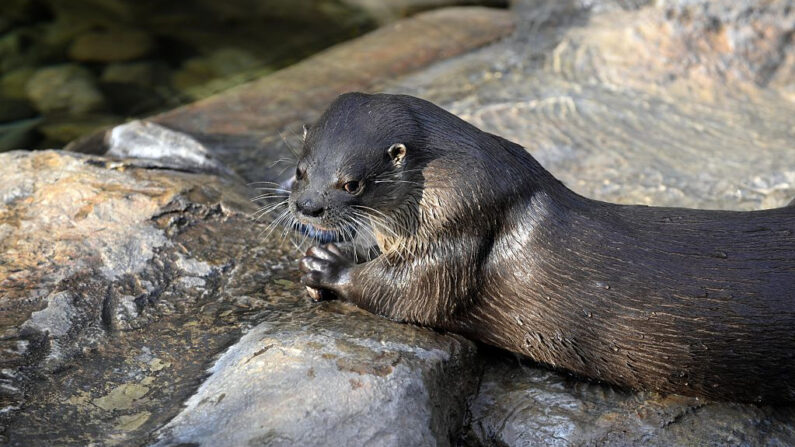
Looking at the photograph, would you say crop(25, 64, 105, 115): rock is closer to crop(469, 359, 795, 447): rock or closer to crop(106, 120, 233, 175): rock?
crop(106, 120, 233, 175): rock

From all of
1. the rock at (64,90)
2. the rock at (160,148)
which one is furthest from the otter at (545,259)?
the rock at (64,90)

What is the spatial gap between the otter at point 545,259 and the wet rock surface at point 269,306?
0.14 m

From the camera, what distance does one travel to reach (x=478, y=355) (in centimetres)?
339

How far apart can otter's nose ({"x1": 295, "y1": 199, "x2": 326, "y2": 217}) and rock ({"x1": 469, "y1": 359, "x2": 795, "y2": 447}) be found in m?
0.90

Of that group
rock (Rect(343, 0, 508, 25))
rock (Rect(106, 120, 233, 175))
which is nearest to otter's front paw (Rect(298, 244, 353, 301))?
rock (Rect(106, 120, 233, 175))

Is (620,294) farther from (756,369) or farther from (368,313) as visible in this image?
(368,313)

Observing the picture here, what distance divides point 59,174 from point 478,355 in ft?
6.67

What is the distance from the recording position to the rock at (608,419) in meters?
3.04

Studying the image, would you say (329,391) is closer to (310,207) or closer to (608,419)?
(310,207)

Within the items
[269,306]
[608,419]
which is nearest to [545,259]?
[608,419]

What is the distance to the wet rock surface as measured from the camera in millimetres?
2896

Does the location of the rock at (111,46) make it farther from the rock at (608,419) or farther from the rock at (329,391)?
the rock at (608,419)

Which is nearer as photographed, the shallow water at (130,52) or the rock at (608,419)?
the rock at (608,419)

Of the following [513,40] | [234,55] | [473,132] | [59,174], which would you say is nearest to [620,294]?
[473,132]
